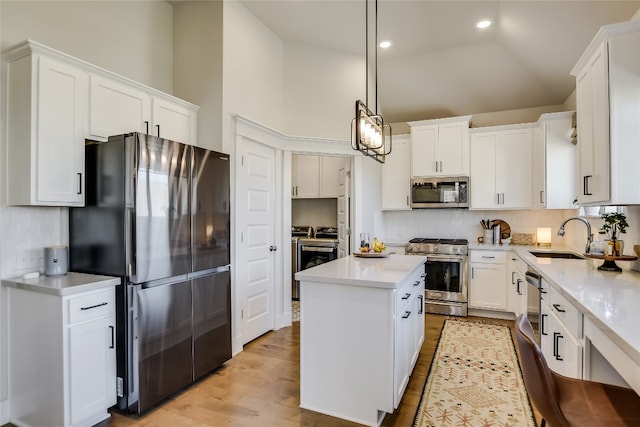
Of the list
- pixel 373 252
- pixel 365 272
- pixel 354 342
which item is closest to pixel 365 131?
pixel 365 272

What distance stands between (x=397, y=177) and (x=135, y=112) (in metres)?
3.65

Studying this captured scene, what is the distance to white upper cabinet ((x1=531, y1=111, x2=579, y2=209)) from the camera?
13.3 feet

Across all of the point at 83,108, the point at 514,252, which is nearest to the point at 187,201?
the point at 83,108

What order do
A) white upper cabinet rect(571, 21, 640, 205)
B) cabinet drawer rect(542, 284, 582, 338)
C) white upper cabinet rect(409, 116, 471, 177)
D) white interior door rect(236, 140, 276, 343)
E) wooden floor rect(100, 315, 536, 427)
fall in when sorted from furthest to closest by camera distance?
white upper cabinet rect(409, 116, 471, 177) < white interior door rect(236, 140, 276, 343) < wooden floor rect(100, 315, 536, 427) < white upper cabinet rect(571, 21, 640, 205) < cabinet drawer rect(542, 284, 582, 338)

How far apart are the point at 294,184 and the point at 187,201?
3.27 metres

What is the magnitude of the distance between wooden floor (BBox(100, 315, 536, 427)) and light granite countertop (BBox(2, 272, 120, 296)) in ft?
2.99

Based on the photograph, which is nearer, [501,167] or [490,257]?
[490,257]

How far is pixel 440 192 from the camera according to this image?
16.3 ft

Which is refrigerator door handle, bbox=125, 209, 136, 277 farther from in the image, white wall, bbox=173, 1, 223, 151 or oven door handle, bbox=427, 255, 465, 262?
oven door handle, bbox=427, 255, 465, 262

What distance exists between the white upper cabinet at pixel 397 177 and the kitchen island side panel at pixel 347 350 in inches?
128

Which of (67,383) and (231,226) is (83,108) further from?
(67,383)

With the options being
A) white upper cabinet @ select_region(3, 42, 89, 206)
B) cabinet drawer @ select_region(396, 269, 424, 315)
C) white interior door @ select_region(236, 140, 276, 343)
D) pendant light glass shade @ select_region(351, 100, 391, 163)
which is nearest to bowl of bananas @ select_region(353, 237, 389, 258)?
cabinet drawer @ select_region(396, 269, 424, 315)

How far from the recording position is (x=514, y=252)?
169 inches

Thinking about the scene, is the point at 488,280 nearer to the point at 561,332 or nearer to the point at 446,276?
the point at 446,276
